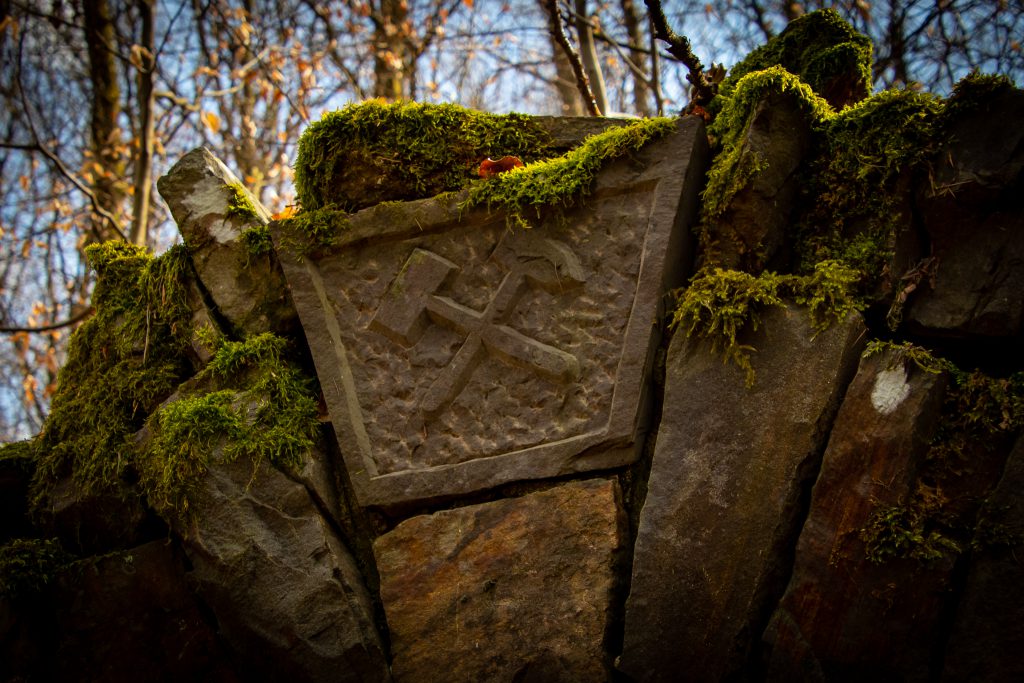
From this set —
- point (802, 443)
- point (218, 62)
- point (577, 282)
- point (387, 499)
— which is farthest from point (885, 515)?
point (218, 62)

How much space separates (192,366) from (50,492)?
0.70m

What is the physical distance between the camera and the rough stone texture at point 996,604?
6.51 ft

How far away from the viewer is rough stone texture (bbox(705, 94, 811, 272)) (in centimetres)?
254

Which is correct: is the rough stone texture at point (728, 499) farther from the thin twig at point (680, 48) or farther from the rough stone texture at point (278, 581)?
the thin twig at point (680, 48)

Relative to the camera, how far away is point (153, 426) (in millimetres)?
2869

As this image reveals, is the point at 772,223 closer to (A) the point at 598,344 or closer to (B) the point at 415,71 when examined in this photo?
(A) the point at 598,344

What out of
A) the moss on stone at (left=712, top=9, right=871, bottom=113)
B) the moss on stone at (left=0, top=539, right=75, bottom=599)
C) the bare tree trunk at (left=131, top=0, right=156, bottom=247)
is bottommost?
the moss on stone at (left=0, top=539, right=75, bottom=599)

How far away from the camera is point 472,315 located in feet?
8.78

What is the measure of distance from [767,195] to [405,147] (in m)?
1.36

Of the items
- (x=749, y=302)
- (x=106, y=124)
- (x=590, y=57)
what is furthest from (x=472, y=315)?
(x=106, y=124)

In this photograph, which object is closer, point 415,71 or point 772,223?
point 772,223

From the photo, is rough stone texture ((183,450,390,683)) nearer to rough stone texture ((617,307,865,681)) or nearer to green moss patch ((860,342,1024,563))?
rough stone texture ((617,307,865,681))

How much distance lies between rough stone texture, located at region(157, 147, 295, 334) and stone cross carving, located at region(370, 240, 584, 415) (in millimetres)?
548

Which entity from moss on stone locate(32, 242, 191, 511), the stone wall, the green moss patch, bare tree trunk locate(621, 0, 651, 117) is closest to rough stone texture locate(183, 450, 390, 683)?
the stone wall
